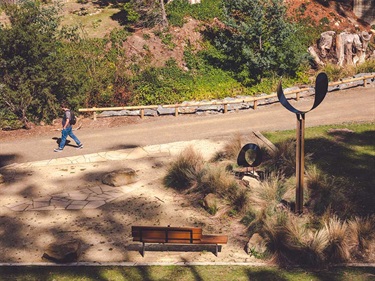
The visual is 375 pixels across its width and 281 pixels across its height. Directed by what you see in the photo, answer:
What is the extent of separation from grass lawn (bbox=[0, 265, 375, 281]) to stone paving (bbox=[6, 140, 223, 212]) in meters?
3.27

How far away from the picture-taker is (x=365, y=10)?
3184cm

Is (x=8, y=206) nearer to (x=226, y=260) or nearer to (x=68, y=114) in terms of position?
(x=68, y=114)

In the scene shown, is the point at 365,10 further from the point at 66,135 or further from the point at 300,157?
the point at 300,157

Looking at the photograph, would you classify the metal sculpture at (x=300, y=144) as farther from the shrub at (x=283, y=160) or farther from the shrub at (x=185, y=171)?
the shrub at (x=185, y=171)

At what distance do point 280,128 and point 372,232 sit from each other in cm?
872

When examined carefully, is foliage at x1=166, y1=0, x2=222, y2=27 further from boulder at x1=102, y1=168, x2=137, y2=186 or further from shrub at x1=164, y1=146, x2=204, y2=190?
boulder at x1=102, y1=168, x2=137, y2=186

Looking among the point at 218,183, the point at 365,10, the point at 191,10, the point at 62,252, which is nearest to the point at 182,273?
the point at 62,252

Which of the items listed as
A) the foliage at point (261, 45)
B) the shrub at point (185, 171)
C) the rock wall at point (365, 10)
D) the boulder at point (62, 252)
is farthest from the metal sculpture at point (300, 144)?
the rock wall at point (365, 10)

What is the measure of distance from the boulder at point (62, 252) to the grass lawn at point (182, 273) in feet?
0.92

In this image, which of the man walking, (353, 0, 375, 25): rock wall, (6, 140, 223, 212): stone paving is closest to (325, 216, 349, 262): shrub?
(6, 140, 223, 212): stone paving

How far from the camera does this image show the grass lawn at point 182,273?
9977 mm

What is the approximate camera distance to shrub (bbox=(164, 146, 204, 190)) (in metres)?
14.5

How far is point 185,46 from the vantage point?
2756 centimetres

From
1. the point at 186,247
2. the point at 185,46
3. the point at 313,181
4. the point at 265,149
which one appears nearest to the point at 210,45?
the point at 185,46
